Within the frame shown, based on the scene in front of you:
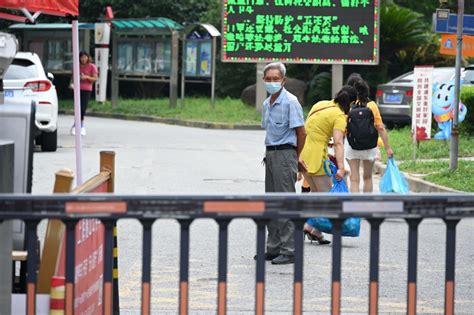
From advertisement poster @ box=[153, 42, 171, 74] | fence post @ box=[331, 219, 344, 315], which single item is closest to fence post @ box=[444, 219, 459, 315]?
fence post @ box=[331, 219, 344, 315]

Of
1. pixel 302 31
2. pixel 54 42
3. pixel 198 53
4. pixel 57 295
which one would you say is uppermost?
pixel 302 31

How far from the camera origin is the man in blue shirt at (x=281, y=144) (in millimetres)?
10398

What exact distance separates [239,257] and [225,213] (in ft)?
18.4

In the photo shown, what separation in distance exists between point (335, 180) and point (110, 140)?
12.7m

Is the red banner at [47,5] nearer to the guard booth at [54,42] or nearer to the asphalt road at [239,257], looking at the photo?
the asphalt road at [239,257]

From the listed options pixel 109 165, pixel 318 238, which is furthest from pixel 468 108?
pixel 109 165

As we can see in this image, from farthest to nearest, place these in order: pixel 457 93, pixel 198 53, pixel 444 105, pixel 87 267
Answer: pixel 198 53
pixel 444 105
pixel 457 93
pixel 87 267

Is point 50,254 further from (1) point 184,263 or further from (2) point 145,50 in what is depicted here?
(2) point 145,50

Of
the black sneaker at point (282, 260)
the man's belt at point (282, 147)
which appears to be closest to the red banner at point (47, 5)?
the man's belt at point (282, 147)

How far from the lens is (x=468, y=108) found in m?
22.5

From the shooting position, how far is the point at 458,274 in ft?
31.8

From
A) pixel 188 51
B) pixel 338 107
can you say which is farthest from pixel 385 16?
pixel 338 107

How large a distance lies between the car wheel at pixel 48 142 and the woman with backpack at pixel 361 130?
799cm

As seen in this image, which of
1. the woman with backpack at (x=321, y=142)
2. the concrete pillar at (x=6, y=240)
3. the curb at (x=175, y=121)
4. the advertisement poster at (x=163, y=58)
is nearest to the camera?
the concrete pillar at (x=6, y=240)
